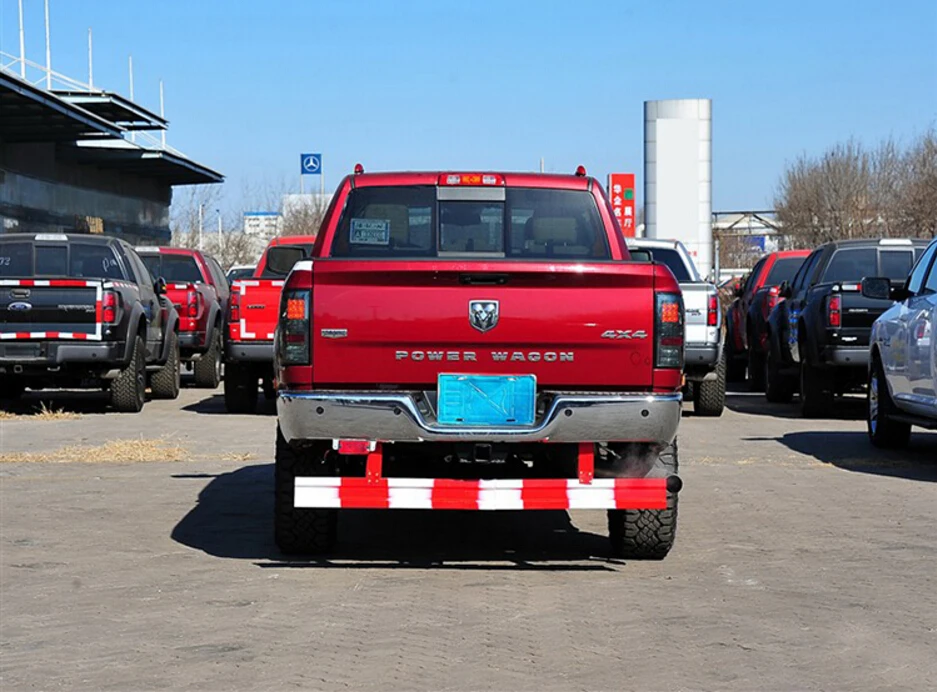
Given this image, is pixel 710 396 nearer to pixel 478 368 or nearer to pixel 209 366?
pixel 209 366

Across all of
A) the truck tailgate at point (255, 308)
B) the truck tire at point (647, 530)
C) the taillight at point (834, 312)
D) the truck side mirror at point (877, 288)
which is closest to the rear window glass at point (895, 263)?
the taillight at point (834, 312)

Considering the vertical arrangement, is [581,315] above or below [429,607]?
above

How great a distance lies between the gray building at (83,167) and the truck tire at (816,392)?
17201mm

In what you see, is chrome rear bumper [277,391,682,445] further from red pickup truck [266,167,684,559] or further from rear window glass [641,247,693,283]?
rear window glass [641,247,693,283]

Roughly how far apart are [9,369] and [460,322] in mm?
10543

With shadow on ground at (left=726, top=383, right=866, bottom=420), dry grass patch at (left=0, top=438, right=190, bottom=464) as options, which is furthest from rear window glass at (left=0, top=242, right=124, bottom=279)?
shadow on ground at (left=726, top=383, right=866, bottom=420)

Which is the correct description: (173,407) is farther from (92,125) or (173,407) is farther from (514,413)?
(92,125)

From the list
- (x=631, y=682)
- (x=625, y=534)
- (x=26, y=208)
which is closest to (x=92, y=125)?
(x=26, y=208)

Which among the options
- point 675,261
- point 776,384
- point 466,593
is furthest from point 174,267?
point 466,593

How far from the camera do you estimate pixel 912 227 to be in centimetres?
4925

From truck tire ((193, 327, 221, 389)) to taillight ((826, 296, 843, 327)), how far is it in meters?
9.02

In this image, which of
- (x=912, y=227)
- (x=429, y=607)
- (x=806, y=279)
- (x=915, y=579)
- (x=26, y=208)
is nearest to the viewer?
(x=429, y=607)

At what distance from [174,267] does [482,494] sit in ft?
52.4

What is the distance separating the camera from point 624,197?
A: 47.1 m
